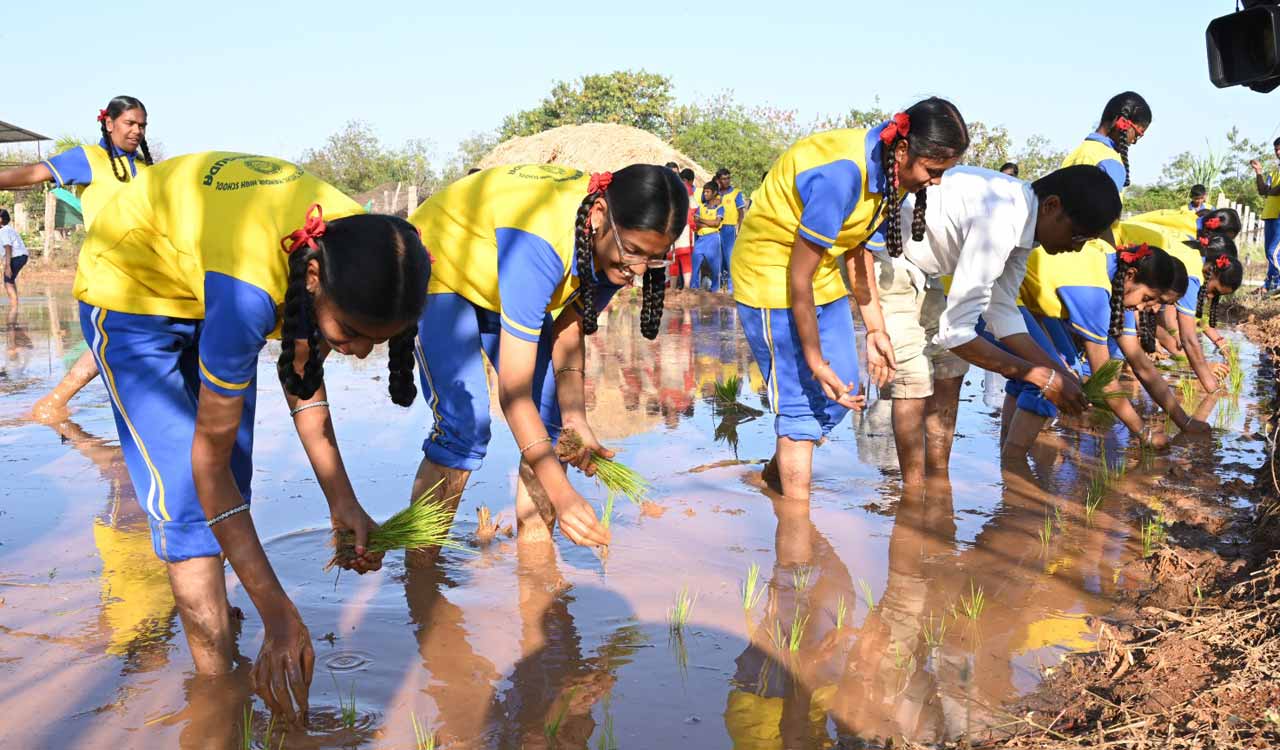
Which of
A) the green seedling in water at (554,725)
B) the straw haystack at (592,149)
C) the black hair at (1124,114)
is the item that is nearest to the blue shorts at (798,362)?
the green seedling in water at (554,725)

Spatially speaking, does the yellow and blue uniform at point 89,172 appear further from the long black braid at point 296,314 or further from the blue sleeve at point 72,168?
the long black braid at point 296,314

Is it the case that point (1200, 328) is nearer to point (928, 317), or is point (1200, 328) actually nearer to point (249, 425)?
point (928, 317)

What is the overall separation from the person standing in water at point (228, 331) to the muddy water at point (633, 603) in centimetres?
37

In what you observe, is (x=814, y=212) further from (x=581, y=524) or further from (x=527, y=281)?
(x=581, y=524)

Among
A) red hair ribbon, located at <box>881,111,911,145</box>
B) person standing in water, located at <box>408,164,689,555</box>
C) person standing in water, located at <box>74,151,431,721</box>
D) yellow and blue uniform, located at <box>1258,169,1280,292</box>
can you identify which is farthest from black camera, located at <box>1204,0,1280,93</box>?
yellow and blue uniform, located at <box>1258,169,1280,292</box>

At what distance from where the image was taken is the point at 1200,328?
10945 mm

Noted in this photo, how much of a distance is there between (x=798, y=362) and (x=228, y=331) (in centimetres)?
281

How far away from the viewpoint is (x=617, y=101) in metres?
41.3

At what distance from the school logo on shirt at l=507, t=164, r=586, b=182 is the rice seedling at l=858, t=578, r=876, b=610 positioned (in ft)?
5.89

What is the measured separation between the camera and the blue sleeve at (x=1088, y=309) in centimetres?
571

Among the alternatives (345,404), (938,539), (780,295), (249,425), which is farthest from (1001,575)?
(345,404)

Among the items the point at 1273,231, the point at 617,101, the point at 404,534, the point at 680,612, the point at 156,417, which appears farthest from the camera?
the point at 617,101

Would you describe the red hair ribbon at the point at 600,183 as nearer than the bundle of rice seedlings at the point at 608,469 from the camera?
Yes

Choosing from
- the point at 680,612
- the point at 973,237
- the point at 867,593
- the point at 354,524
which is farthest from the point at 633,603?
Result: the point at 973,237
